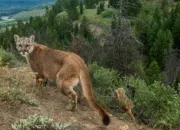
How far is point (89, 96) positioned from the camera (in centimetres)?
933

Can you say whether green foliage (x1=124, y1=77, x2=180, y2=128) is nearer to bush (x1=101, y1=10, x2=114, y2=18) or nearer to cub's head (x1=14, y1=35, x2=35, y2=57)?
cub's head (x1=14, y1=35, x2=35, y2=57)

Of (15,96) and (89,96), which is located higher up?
(15,96)

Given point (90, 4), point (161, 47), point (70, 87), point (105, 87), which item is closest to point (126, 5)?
point (105, 87)

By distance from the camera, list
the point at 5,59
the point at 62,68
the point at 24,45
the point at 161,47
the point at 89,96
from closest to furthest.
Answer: the point at 89,96, the point at 62,68, the point at 24,45, the point at 5,59, the point at 161,47

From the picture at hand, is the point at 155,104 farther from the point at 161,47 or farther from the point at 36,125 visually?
the point at 161,47

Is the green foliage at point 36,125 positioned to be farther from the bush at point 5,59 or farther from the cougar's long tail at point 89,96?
the bush at point 5,59

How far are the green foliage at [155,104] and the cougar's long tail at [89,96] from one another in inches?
82.8

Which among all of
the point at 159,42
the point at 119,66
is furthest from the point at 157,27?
the point at 119,66

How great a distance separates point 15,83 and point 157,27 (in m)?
72.1

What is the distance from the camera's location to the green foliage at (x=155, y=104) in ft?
36.1

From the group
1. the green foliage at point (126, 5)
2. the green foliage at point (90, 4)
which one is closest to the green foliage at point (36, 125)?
→ the green foliage at point (126, 5)

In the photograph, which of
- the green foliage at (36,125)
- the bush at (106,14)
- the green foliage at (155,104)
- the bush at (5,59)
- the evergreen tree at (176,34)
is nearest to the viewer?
the green foliage at (36,125)

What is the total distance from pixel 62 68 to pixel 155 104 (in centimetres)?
320

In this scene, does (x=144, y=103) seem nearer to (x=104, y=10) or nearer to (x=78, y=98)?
(x=78, y=98)
